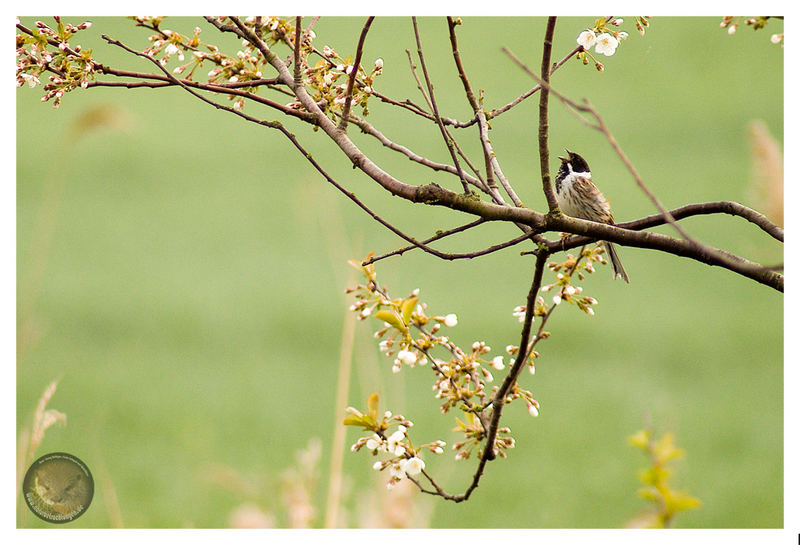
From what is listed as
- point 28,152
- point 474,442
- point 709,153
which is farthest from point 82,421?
point 709,153

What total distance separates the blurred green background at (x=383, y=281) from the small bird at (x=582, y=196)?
13 centimetres

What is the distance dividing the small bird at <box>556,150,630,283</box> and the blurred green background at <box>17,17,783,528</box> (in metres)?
0.13

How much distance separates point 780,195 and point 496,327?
4.62ft

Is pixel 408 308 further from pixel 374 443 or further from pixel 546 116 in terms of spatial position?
pixel 546 116

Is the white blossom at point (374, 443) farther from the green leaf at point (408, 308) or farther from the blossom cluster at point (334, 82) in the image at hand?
the blossom cluster at point (334, 82)

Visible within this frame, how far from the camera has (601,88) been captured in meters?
1.90

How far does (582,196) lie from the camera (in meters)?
1.55

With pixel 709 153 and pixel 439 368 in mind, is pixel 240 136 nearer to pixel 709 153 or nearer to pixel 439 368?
pixel 709 153

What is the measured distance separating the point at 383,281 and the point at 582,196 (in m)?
0.79

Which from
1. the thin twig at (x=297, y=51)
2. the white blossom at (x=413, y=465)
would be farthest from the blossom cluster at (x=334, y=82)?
the white blossom at (x=413, y=465)

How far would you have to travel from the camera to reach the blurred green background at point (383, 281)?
67.6 inches

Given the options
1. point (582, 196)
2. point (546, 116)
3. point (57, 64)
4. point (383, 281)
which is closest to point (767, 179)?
point (546, 116)

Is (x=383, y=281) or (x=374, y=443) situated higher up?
(x=383, y=281)

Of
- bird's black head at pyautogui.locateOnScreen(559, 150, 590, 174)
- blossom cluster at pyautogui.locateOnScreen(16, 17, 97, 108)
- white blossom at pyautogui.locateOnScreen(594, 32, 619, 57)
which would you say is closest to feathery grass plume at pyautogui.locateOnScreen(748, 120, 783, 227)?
white blossom at pyautogui.locateOnScreen(594, 32, 619, 57)
